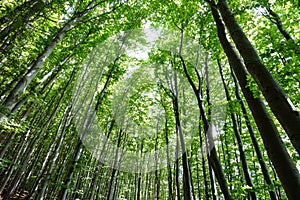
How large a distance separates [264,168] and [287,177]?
6.29 metres

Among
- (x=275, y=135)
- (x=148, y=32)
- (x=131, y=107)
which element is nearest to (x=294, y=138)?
(x=275, y=135)

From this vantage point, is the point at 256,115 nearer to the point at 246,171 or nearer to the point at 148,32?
the point at 246,171

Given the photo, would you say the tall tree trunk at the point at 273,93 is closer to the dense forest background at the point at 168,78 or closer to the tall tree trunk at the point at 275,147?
the dense forest background at the point at 168,78

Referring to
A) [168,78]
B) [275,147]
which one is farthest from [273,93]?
[168,78]

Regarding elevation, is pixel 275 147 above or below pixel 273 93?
below

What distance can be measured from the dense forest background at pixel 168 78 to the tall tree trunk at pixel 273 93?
0.01 metres

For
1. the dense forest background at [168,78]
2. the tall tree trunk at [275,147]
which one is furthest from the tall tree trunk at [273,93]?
the tall tree trunk at [275,147]

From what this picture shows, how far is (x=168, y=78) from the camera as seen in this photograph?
44.1 feet

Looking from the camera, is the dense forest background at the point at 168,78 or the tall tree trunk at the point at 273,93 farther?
the dense forest background at the point at 168,78

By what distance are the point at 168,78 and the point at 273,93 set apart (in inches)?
448

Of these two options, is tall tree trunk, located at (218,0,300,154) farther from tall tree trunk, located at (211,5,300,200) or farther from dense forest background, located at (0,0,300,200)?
tall tree trunk, located at (211,5,300,200)

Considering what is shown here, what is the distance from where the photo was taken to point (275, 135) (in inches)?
84.4

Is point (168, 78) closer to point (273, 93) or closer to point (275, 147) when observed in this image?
point (273, 93)

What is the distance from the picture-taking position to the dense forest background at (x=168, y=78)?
2.86 metres
